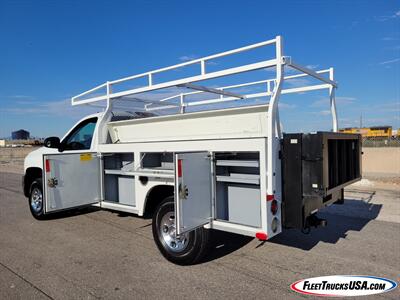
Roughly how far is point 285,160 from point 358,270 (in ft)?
5.55

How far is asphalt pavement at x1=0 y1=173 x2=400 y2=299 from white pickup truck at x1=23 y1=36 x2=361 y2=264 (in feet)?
1.56

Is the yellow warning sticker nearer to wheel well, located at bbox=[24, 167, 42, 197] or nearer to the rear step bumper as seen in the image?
wheel well, located at bbox=[24, 167, 42, 197]

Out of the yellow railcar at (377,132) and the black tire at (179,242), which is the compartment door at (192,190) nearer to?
the black tire at (179,242)

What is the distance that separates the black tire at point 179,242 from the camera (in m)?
4.21

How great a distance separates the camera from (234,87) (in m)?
6.55

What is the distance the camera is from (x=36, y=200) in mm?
7234

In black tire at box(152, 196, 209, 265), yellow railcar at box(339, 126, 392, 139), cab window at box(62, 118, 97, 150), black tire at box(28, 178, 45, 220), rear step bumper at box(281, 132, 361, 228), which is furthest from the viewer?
yellow railcar at box(339, 126, 392, 139)

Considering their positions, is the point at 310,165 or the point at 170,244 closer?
the point at 310,165

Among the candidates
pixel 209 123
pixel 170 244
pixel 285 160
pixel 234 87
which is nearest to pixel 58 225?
pixel 170 244

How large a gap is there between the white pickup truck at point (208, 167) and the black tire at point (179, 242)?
13 millimetres

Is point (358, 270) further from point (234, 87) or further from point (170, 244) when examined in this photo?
point (234, 87)

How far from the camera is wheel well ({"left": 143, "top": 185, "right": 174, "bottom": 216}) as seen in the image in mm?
4855

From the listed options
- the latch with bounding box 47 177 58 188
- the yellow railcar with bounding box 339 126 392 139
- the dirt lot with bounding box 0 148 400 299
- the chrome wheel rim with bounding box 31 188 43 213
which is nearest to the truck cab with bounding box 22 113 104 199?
the chrome wheel rim with bounding box 31 188 43 213

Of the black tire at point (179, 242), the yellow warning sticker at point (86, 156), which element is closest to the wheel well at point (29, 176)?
the yellow warning sticker at point (86, 156)
